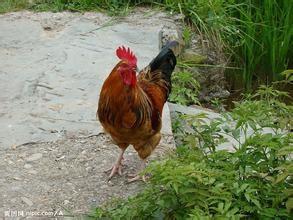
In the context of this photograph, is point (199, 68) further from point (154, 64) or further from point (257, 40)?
point (154, 64)

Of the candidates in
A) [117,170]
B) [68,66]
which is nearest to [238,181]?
[117,170]

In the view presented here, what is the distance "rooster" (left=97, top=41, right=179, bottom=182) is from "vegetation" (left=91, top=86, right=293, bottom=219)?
674 millimetres

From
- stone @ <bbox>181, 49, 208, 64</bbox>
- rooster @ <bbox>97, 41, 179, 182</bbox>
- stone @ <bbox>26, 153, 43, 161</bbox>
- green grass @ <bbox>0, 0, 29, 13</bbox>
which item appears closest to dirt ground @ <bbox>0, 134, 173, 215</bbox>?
stone @ <bbox>26, 153, 43, 161</bbox>

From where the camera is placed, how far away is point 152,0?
6.92 meters

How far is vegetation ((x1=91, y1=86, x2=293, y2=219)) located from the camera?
2.68m

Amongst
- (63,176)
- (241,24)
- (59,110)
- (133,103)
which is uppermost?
(133,103)

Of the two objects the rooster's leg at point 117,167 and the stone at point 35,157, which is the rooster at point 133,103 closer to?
the rooster's leg at point 117,167

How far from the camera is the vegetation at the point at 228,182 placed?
8.79ft

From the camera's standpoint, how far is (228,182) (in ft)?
9.21

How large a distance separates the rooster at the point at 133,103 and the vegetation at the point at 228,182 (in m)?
0.67

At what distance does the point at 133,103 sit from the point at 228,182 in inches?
45.9

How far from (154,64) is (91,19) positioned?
2.46 m

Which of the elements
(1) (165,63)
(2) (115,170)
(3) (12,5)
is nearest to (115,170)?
(2) (115,170)

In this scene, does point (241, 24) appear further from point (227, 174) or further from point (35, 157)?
point (227, 174)
